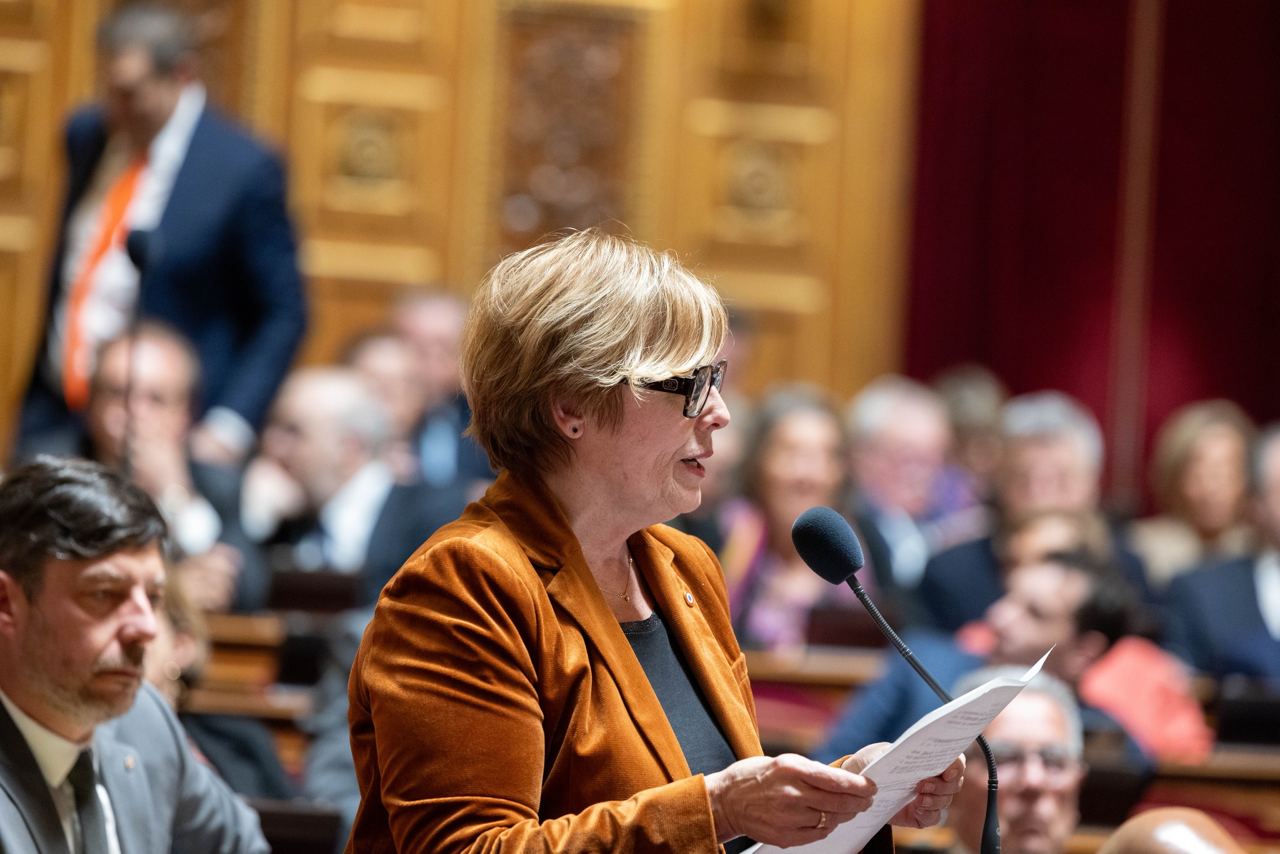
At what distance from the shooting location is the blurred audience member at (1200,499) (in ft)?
22.3

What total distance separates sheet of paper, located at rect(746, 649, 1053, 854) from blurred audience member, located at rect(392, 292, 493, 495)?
473cm

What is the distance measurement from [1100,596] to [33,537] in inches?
102

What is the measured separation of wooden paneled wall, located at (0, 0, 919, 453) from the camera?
7996 mm

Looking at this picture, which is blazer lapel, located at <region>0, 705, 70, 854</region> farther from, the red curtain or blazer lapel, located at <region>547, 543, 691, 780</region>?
the red curtain

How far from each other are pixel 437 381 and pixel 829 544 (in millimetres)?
5250

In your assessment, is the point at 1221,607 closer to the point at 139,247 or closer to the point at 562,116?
the point at 139,247

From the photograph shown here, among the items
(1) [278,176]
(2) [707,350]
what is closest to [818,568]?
(2) [707,350]

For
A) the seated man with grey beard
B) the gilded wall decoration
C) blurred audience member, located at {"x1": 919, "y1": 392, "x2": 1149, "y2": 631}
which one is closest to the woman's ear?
the seated man with grey beard

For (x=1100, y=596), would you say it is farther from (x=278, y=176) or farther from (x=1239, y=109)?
(x=1239, y=109)

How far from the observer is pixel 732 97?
839 centimetres

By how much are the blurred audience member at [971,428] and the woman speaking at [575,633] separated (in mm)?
5523

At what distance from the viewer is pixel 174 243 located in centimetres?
553

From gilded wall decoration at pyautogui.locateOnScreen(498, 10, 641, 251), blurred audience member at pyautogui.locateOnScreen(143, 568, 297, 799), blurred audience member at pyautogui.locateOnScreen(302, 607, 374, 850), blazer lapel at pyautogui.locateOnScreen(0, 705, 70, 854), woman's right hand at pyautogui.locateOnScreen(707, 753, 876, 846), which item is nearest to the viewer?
woman's right hand at pyautogui.locateOnScreen(707, 753, 876, 846)

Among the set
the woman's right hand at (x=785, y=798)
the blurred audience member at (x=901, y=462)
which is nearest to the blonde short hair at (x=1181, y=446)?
the blurred audience member at (x=901, y=462)
